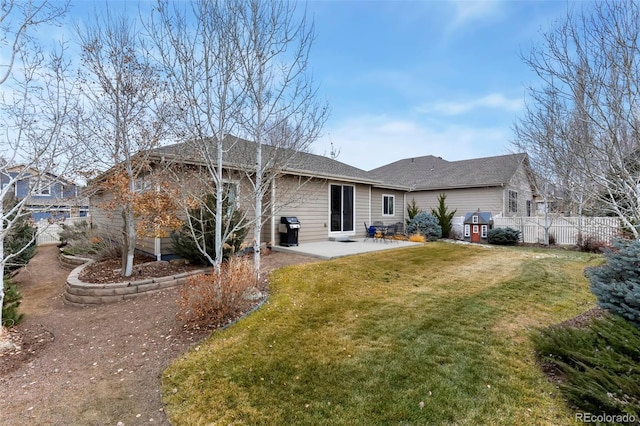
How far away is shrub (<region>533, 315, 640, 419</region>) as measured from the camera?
7.11ft

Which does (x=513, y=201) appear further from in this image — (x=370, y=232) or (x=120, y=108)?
(x=120, y=108)

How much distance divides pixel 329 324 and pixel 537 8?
6.31 metres

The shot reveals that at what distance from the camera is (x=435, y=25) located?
28.2 ft

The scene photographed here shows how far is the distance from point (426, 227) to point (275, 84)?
35.0 ft

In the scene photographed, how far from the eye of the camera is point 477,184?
16844 millimetres

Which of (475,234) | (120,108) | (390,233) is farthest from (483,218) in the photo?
(120,108)

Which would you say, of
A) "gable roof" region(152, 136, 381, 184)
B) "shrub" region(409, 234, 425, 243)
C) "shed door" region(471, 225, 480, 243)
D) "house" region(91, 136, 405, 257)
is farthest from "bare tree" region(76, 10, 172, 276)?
"shed door" region(471, 225, 480, 243)

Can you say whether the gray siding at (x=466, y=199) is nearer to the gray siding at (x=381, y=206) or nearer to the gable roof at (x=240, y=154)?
the gray siding at (x=381, y=206)

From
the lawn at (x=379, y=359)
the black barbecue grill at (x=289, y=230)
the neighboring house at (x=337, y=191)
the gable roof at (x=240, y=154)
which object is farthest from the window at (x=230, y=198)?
the black barbecue grill at (x=289, y=230)

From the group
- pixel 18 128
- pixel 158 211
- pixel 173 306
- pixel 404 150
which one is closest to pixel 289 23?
pixel 18 128

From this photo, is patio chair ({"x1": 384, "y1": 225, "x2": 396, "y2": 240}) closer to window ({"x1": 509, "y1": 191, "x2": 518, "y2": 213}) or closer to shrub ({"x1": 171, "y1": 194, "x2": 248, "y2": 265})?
shrub ({"x1": 171, "y1": 194, "x2": 248, "y2": 265})

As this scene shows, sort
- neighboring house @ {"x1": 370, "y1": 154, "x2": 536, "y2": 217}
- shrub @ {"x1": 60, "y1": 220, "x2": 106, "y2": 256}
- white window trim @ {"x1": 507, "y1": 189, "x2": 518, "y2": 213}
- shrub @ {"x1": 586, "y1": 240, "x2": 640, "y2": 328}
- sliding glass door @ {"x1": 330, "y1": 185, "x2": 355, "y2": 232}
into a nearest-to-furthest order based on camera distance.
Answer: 1. shrub @ {"x1": 586, "y1": 240, "x2": 640, "y2": 328}
2. shrub @ {"x1": 60, "y1": 220, "x2": 106, "y2": 256}
3. sliding glass door @ {"x1": 330, "y1": 185, "x2": 355, "y2": 232}
4. neighboring house @ {"x1": 370, "y1": 154, "x2": 536, "y2": 217}
5. white window trim @ {"x1": 507, "y1": 189, "x2": 518, "y2": 213}

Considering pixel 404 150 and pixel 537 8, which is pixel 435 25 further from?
pixel 404 150

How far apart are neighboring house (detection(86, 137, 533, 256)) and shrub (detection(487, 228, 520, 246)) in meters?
3.33
